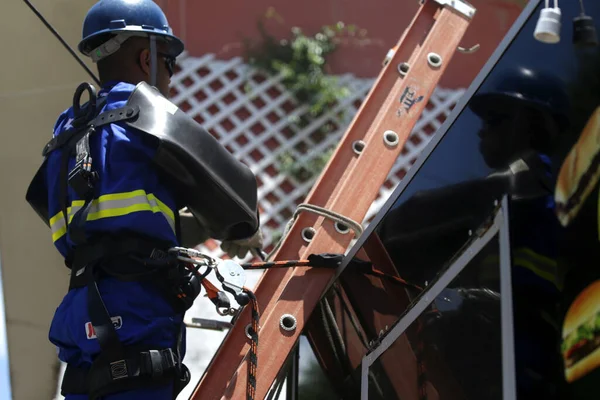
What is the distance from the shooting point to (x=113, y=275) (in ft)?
8.62

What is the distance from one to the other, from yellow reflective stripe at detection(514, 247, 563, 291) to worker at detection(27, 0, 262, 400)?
1.15 metres

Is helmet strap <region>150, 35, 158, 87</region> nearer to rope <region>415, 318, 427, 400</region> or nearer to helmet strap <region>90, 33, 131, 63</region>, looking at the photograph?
helmet strap <region>90, 33, 131, 63</region>

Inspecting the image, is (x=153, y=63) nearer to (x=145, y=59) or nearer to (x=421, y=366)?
(x=145, y=59)

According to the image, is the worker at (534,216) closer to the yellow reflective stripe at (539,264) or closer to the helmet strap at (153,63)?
the yellow reflective stripe at (539,264)

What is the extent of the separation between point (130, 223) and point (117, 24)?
0.66m

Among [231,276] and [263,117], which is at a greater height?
[231,276]

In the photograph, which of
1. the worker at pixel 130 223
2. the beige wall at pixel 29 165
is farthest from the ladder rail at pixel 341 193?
the beige wall at pixel 29 165

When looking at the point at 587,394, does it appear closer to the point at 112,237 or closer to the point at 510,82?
the point at 510,82

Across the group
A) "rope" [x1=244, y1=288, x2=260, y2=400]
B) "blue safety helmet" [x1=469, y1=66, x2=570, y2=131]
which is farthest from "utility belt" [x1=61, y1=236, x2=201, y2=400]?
"blue safety helmet" [x1=469, y1=66, x2=570, y2=131]

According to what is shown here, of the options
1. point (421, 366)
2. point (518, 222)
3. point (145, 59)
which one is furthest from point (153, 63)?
point (518, 222)

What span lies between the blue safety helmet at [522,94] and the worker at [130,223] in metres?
0.99

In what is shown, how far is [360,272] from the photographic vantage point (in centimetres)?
260

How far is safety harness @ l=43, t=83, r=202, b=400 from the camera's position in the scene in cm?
251

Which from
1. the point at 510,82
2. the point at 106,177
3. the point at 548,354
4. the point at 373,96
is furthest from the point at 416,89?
the point at 548,354
